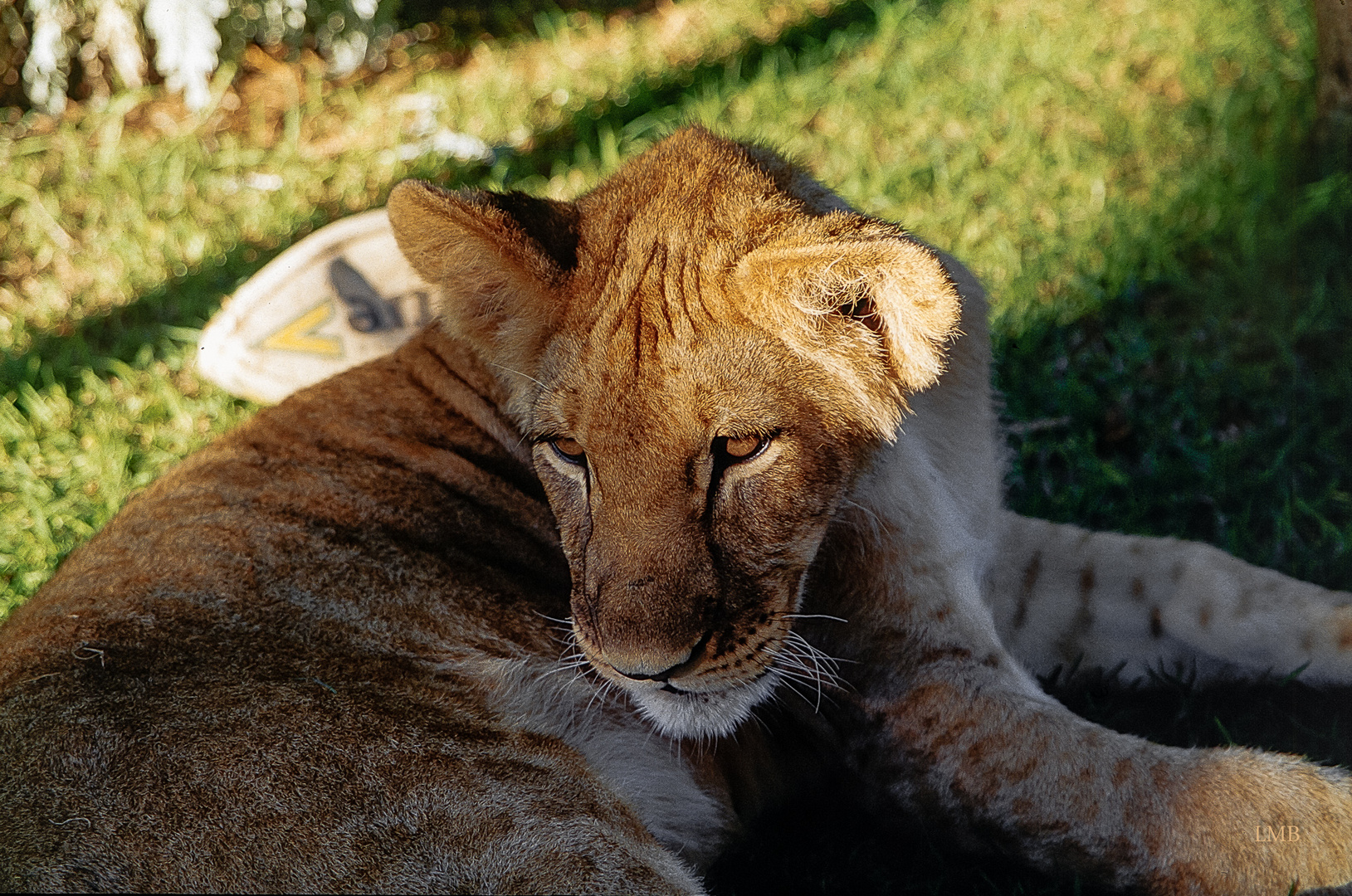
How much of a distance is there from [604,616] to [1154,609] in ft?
5.91

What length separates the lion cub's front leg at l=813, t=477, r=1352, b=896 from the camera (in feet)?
7.89

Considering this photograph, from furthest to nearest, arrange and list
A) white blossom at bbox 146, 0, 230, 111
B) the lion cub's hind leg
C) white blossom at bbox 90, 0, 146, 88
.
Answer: white blossom at bbox 90, 0, 146, 88
white blossom at bbox 146, 0, 230, 111
the lion cub's hind leg

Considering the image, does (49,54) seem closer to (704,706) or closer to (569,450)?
(569,450)

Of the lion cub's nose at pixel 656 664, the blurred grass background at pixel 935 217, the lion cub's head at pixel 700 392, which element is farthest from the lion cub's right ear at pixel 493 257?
the blurred grass background at pixel 935 217

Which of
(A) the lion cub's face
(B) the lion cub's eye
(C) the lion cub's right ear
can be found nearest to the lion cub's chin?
(A) the lion cub's face

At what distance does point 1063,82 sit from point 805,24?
76.6 inches

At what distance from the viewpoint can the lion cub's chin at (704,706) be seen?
93.0 inches

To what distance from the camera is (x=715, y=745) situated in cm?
271

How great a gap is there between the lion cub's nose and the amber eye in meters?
0.45

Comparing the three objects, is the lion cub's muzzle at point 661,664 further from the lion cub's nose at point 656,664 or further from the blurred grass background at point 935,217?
the blurred grass background at point 935,217

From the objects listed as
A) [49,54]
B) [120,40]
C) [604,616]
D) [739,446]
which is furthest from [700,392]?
[120,40]

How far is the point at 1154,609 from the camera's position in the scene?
3.22 m

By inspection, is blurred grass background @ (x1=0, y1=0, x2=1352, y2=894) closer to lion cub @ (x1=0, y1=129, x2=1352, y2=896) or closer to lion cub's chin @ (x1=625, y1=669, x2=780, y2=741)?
lion cub @ (x1=0, y1=129, x2=1352, y2=896)

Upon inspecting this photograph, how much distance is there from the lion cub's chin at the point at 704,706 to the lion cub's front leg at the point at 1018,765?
34 centimetres
